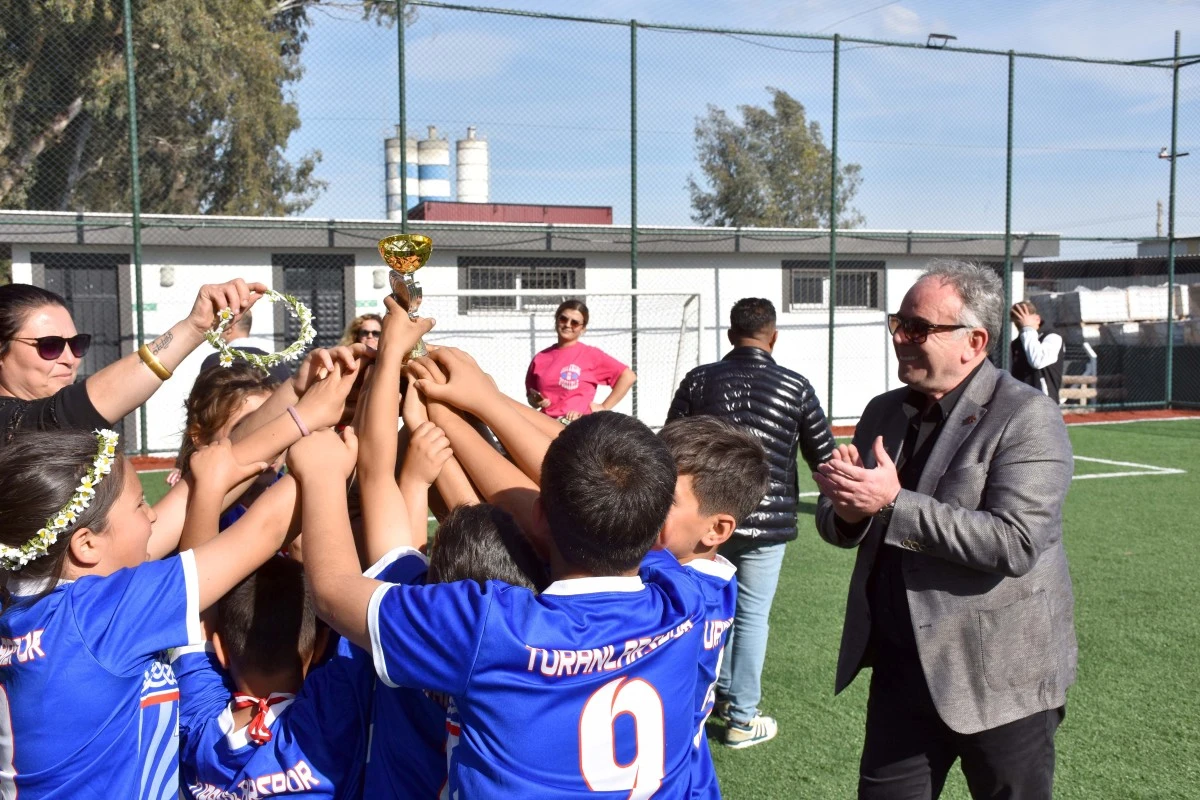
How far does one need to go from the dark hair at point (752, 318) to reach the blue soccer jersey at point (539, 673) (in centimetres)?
321

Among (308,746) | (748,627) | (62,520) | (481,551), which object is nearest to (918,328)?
(481,551)

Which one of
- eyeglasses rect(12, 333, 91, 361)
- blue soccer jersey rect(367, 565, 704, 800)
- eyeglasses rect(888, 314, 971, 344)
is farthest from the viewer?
eyeglasses rect(888, 314, 971, 344)

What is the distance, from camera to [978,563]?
8.46ft

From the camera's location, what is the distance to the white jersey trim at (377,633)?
164 centimetres

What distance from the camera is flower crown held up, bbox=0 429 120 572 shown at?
1741 millimetres

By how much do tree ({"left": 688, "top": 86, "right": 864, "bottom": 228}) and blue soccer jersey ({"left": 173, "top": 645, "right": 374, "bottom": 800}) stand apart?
88.6 feet

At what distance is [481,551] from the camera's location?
174 cm

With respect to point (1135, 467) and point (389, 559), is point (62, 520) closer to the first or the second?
point (389, 559)

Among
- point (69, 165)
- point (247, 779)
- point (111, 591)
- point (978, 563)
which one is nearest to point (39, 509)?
point (111, 591)

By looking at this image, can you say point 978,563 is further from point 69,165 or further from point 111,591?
point 69,165

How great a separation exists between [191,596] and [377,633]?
40cm

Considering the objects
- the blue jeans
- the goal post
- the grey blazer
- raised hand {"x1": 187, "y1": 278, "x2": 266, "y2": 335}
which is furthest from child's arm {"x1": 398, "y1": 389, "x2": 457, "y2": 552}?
the goal post

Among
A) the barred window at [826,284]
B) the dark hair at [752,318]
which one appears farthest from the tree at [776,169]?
the dark hair at [752,318]

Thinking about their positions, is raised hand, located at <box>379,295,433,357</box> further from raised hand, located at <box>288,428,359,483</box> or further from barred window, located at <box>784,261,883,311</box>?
barred window, located at <box>784,261,883,311</box>
